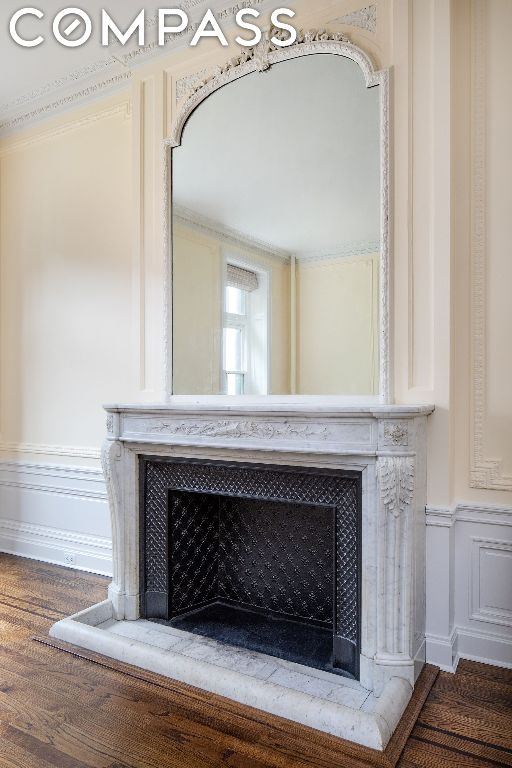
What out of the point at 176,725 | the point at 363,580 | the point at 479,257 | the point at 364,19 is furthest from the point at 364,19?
the point at 176,725

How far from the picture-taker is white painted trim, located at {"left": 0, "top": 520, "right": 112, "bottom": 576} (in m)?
3.37

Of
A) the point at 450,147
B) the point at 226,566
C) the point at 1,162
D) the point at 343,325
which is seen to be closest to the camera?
the point at 450,147

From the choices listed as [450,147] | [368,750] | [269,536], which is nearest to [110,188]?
[450,147]

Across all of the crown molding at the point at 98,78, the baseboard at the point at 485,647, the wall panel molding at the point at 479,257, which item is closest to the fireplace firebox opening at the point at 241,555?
the baseboard at the point at 485,647

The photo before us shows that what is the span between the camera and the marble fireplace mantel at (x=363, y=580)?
194 centimetres

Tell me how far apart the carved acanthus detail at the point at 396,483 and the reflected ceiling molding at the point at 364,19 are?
6.32 ft

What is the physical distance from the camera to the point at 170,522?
2711 millimetres

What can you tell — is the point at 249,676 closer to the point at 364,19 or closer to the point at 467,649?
the point at 467,649

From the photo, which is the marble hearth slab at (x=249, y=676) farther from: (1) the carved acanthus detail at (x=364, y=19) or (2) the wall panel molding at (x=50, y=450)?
(1) the carved acanthus detail at (x=364, y=19)

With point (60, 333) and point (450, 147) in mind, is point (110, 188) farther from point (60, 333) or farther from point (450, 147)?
point (450, 147)

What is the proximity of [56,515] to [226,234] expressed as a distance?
2200 millimetres

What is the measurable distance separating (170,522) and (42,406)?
153cm

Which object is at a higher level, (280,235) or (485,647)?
(280,235)

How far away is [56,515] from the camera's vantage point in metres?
3.61
